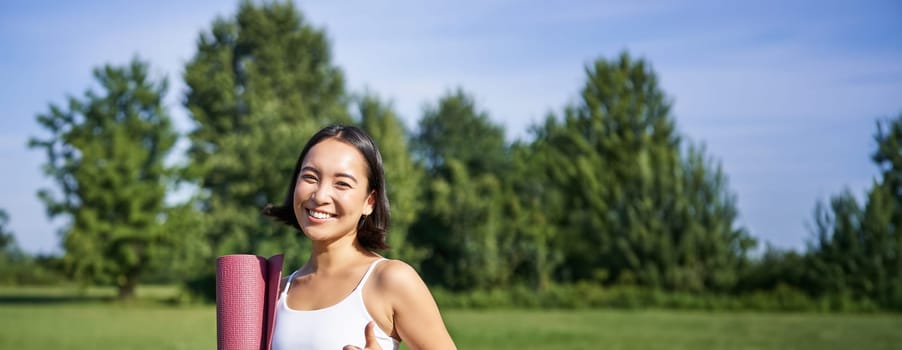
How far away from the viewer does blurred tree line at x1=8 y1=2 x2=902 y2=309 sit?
104 feet

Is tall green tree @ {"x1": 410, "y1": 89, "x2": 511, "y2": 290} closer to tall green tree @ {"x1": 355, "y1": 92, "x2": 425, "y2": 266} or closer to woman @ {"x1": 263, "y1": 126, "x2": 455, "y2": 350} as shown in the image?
tall green tree @ {"x1": 355, "y1": 92, "x2": 425, "y2": 266}

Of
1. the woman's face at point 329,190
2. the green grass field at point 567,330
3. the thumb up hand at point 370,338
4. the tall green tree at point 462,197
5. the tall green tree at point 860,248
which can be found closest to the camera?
the thumb up hand at point 370,338

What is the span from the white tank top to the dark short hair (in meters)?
0.17

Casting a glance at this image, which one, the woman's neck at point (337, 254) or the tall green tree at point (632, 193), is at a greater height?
the tall green tree at point (632, 193)

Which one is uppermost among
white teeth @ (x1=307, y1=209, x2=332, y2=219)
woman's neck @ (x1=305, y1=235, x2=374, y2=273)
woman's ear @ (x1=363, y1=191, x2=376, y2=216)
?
woman's ear @ (x1=363, y1=191, x2=376, y2=216)

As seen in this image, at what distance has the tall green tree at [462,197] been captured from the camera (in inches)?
1385

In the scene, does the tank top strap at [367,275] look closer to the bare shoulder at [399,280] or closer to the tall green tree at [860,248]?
the bare shoulder at [399,280]

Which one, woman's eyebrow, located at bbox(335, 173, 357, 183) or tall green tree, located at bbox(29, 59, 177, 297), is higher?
tall green tree, located at bbox(29, 59, 177, 297)

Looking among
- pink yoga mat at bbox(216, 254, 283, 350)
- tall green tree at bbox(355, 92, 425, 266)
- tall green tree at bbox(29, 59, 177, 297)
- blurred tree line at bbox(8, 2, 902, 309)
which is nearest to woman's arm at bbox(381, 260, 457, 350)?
pink yoga mat at bbox(216, 254, 283, 350)

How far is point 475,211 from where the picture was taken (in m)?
35.9

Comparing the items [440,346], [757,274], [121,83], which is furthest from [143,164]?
[440,346]

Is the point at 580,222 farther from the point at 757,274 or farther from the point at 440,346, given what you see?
the point at 440,346

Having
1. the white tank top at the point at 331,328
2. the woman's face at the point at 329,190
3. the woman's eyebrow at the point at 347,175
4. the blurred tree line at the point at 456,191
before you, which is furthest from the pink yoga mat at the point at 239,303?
the blurred tree line at the point at 456,191

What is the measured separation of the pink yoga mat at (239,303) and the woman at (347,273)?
0.07 meters
